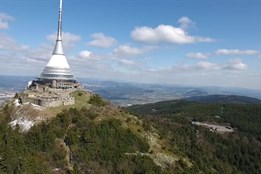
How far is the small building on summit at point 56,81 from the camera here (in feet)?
280

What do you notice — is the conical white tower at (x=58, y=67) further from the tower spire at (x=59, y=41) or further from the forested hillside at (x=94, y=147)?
the forested hillside at (x=94, y=147)

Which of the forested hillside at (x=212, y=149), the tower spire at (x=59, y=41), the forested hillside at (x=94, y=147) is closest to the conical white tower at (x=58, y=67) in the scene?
the tower spire at (x=59, y=41)

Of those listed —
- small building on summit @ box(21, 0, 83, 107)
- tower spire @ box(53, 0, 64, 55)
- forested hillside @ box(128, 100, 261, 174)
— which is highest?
tower spire @ box(53, 0, 64, 55)

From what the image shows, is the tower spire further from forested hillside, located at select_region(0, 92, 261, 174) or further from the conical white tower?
forested hillside, located at select_region(0, 92, 261, 174)

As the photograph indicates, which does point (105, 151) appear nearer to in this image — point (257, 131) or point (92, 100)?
point (92, 100)

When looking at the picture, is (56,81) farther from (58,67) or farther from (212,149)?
(212,149)

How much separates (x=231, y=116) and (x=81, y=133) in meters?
135

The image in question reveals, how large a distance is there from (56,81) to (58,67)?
4.05m

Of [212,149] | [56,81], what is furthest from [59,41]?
[212,149]

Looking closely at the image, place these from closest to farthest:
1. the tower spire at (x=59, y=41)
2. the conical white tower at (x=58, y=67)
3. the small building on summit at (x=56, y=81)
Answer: the small building on summit at (x=56, y=81) → the conical white tower at (x=58, y=67) → the tower spire at (x=59, y=41)

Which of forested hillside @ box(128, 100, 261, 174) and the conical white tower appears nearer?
forested hillside @ box(128, 100, 261, 174)

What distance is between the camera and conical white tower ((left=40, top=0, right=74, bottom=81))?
317 feet

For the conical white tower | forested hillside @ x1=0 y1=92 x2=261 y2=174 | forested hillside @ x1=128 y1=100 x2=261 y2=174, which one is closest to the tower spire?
the conical white tower

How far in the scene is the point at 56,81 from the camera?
96.1 metres
